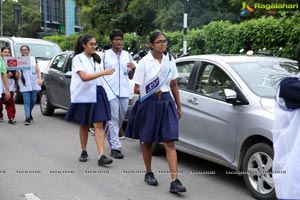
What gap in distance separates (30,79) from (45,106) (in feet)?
4.10

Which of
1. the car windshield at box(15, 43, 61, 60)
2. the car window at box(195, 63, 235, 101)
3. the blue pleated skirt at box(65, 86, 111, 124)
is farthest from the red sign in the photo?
the car window at box(195, 63, 235, 101)

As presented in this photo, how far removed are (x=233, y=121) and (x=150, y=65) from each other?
1.10 meters

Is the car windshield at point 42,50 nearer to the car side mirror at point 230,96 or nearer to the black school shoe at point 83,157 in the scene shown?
the black school shoe at point 83,157

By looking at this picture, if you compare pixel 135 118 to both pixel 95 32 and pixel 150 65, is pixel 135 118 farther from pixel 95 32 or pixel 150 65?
pixel 95 32

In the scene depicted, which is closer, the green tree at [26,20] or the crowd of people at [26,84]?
the crowd of people at [26,84]

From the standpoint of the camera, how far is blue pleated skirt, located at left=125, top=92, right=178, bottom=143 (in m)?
5.03

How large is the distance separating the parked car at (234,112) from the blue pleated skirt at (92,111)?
1.04m

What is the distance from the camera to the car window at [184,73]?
6.24m

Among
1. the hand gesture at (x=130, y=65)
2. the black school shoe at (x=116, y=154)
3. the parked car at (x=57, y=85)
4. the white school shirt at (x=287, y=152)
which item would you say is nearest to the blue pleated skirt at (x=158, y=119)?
the hand gesture at (x=130, y=65)

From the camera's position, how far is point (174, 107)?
5117 millimetres

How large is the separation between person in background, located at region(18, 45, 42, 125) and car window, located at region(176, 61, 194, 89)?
4099mm

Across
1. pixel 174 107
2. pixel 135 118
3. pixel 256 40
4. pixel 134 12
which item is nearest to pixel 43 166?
pixel 135 118

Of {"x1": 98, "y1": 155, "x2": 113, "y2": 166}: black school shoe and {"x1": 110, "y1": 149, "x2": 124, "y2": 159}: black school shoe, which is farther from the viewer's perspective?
{"x1": 110, "y1": 149, "x2": 124, "y2": 159}: black school shoe

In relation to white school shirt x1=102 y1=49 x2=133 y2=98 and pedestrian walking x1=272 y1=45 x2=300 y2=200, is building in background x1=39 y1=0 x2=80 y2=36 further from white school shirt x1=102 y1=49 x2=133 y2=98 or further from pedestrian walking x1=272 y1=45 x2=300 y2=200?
pedestrian walking x1=272 y1=45 x2=300 y2=200
